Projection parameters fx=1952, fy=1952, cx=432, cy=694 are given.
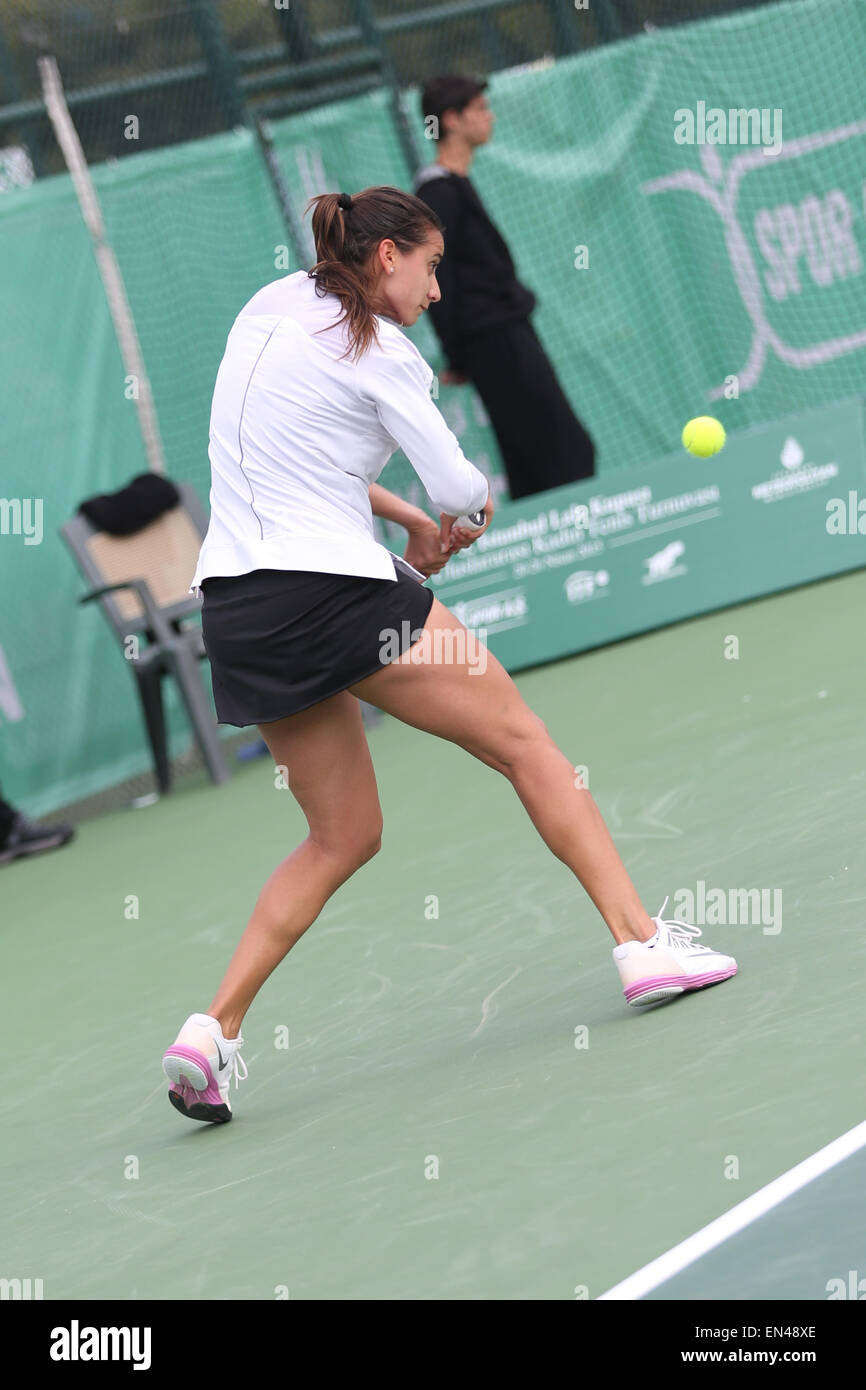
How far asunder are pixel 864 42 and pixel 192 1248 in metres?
10.6

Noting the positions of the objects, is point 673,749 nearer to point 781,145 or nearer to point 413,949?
point 413,949

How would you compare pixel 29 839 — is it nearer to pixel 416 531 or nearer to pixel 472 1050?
pixel 416 531

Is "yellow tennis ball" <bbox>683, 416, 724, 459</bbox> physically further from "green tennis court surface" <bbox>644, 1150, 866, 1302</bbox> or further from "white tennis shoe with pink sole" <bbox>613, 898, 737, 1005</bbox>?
"green tennis court surface" <bbox>644, 1150, 866, 1302</bbox>

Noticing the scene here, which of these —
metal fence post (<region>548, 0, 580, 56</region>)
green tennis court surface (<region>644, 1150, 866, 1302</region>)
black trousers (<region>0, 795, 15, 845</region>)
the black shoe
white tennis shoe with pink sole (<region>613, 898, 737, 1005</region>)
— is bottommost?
green tennis court surface (<region>644, 1150, 866, 1302</region>)

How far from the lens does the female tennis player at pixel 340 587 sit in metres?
3.84

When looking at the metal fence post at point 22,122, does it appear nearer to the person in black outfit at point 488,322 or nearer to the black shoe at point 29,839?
the person in black outfit at point 488,322

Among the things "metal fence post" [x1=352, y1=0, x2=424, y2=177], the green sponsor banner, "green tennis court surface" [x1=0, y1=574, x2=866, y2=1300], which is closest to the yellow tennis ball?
the green sponsor banner

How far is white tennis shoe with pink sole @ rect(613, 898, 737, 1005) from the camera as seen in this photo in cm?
393

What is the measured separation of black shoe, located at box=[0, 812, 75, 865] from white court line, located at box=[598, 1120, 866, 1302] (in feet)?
19.0

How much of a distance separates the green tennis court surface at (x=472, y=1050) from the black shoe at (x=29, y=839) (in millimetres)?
916

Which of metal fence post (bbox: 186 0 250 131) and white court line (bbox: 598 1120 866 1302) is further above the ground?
metal fence post (bbox: 186 0 250 131)

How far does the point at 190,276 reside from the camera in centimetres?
1023

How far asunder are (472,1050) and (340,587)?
3.35 feet
